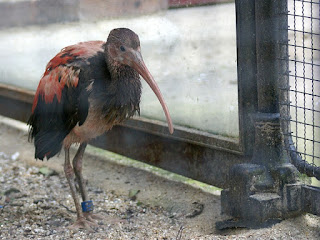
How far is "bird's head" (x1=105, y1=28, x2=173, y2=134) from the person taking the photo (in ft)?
11.5

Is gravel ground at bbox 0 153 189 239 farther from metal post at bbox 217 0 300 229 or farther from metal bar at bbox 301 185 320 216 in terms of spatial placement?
metal bar at bbox 301 185 320 216

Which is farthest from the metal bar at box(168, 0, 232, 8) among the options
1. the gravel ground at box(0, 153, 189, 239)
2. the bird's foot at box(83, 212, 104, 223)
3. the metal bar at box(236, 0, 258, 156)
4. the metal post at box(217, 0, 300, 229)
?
the bird's foot at box(83, 212, 104, 223)

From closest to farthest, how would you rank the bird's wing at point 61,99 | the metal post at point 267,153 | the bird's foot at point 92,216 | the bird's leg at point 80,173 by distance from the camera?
1. the metal post at point 267,153
2. the bird's wing at point 61,99
3. the bird's foot at point 92,216
4. the bird's leg at point 80,173

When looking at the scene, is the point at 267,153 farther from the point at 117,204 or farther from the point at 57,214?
the point at 57,214

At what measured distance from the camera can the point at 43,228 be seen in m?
3.76

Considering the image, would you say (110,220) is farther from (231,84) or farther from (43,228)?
(231,84)

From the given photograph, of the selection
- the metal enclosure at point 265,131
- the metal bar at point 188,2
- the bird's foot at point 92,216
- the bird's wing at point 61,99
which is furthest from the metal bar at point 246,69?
the bird's foot at point 92,216

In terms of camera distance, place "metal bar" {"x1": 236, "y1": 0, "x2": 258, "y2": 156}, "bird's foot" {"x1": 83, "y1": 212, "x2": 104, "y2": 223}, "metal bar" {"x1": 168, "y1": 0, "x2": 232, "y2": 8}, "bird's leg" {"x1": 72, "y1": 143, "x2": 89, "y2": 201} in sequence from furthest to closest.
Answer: "bird's leg" {"x1": 72, "y1": 143, "x2": 89, "y2": 201}
"bird's foot" {"x1": 83, "y1": 212, "x2": 104, "y2": 223}
"metal bar" {"x1": 168, "y1": 0, "x2": 232, "y2": 8}
"metal bar" {"x1": 236, "y1": 0, "x2": 258, "y2": 156}

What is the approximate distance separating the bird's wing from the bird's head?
0.52ft

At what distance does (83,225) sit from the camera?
3.77 meters

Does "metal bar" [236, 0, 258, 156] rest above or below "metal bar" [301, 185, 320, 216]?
above

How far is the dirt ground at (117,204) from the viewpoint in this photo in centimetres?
354

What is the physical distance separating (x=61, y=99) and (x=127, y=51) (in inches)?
18.3

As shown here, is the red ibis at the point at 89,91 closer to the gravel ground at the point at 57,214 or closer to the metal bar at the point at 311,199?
the gravel ground at the point at 57,214
